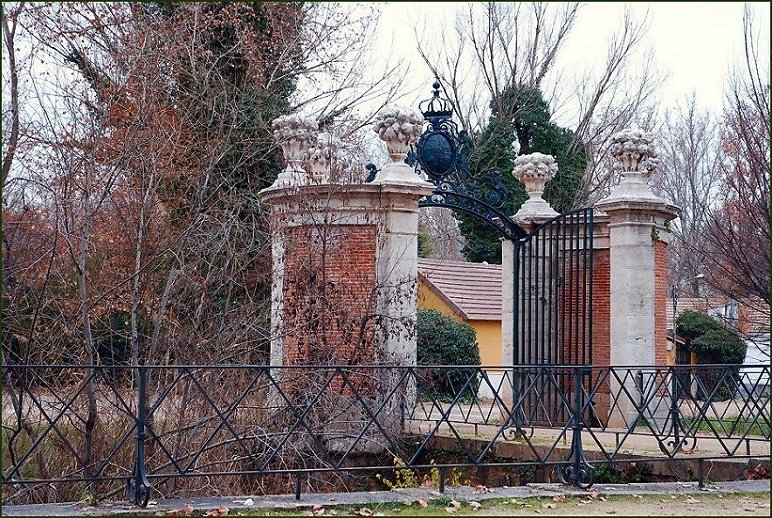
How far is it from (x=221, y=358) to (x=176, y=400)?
811mm

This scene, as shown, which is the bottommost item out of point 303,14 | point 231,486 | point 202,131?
point 231,486

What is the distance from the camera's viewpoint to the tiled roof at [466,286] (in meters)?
23.5

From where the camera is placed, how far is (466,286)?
24.3 metres

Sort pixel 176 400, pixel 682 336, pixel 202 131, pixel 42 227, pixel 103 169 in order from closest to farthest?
1. pixel 176 400
2. pixel 103 169
3. pixel 42 227
4. pixel 202 131
5. pixel 682 336

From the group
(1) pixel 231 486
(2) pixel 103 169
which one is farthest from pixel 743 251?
(2) pixel 103 169

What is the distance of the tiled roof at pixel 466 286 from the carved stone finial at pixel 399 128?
10079mm

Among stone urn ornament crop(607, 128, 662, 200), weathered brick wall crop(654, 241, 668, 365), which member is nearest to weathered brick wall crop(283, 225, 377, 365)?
stone urn ornament crop(607, 128, 662, 200)

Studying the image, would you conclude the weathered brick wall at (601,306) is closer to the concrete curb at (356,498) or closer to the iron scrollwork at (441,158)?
the iron scrollwork at (441,158)

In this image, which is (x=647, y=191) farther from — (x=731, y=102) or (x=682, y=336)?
(x=682, y=336)

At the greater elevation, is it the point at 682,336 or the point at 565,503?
the point at 682,336

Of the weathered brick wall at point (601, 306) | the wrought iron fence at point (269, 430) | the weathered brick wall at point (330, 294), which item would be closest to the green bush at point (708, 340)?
the weathered brick wall at point (601, 306)

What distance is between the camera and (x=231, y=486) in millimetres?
10133

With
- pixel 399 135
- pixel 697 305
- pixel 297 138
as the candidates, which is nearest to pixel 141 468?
pixel 399 135

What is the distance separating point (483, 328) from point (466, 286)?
1229mm
